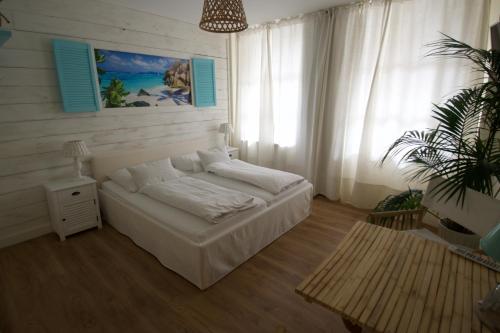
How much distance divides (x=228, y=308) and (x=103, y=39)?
3.18 meters

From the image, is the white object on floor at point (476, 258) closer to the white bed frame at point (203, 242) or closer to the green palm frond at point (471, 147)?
the green palm frond at point (471, 147)

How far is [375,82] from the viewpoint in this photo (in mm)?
3070

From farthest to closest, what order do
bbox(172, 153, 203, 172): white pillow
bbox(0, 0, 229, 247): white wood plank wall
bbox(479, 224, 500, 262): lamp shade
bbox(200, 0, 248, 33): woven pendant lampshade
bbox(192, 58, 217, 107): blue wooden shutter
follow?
bbox(192, 58, 217, 107): blue wooden shutter → bbox(172, 153, 203, 172): white pillow → bbox(0, 0, 229, 247): white wood plank wall → bbox(200, 0, 248, 33): woven pendant lampshade → bbox(479, 224, 500, 262): lamp shade

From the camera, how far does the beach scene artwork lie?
10.0 feet

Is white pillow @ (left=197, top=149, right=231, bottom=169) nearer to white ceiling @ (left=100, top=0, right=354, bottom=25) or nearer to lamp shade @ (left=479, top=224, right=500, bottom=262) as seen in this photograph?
white ceiling @ (left=100, top=0, right=354, bottom=25)

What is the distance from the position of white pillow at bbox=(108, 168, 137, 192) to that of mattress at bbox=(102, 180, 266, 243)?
0.11m

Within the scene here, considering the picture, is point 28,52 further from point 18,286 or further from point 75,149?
point 18,286

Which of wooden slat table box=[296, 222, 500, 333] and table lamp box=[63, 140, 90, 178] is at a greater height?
table lamp box=[63, 140, 90, 178]

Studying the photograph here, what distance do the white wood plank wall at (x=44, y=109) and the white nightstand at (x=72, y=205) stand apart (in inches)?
9.3

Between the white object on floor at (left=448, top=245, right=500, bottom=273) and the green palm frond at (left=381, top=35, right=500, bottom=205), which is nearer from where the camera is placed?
the white object on floor at (left=448, top=245, right=500, bottom=273)

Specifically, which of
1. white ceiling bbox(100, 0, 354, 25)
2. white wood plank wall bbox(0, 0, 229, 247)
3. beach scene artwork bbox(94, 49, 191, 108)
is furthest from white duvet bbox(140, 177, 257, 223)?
white ceiling bbox(100, 0, 354, 25)

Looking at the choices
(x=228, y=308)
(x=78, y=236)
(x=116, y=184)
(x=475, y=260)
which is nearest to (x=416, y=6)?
(x=475, y=260)

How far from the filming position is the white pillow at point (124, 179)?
290 centimetres

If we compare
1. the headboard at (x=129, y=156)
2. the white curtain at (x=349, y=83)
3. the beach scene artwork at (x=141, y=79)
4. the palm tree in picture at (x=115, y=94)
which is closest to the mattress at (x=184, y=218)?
the headboard at (x=129, y=156)
